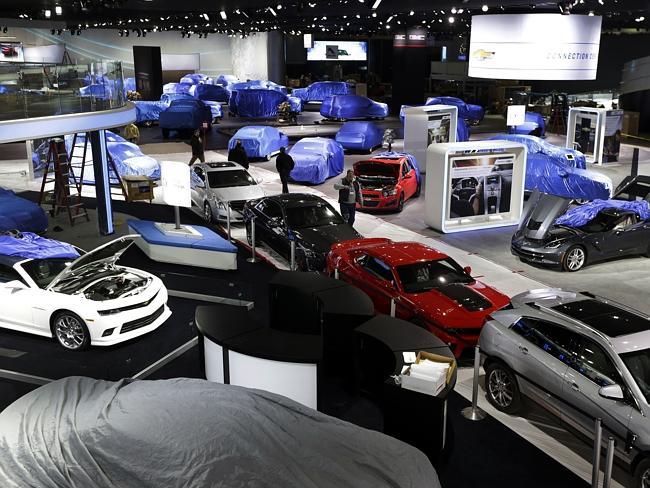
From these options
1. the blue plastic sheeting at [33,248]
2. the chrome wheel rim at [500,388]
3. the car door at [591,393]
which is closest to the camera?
the car door at [591,393]

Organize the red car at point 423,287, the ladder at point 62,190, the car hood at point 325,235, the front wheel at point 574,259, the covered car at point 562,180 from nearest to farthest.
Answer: the red car at point 423,287, the car hood at point 325,235, the front wheel at point 574,259, the ladder at point 62,190, the covered car at point 562,180

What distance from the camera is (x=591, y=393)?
7.67 metres

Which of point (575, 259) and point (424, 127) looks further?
point (424, 127)

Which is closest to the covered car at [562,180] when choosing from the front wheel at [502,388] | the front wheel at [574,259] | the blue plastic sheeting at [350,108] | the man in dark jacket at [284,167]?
the front wheel at [574,259]

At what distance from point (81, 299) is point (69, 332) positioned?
56 centimetres

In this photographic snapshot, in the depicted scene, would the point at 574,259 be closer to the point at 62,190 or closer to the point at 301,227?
the point at 301,227

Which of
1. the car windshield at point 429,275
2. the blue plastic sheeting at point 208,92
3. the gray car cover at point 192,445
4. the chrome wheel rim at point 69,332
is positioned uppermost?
the blue plastic sheeting at point 208,92

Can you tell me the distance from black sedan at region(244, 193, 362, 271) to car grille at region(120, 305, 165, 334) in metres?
3.57

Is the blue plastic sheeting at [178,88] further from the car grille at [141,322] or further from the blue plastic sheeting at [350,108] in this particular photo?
the car grille at [141,322]

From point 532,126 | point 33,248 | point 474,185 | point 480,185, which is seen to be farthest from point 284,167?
point 532,126

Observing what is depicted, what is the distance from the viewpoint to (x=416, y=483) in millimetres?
5543

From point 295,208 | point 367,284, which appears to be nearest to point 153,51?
point 295,208

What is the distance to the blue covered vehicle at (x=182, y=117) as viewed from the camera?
111ft

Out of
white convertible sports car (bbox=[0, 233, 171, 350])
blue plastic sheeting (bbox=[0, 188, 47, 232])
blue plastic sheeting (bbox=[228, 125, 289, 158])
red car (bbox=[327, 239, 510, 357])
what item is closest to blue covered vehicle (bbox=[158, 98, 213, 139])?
blue plastic sheeting (bbox=[228, 125, 289, 158])
